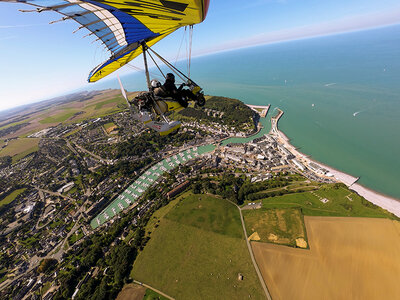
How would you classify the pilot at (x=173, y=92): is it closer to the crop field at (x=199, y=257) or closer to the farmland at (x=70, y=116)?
the crop field at (x=199, y=257)

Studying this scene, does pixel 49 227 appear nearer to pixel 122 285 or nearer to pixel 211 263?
pixel 122 285

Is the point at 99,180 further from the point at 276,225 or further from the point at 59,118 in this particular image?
the point at 59,118

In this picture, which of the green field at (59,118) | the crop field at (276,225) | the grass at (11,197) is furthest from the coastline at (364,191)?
the green field at (59,118)

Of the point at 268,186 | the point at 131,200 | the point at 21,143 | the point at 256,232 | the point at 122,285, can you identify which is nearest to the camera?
the point at 122,285

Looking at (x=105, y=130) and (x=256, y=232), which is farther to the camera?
(x=105, y=130)

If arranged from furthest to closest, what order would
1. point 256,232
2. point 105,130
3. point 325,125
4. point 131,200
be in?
point 105,130
point 325,125
point 131,200
point 256,232

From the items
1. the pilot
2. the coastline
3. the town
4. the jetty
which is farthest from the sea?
the pilot

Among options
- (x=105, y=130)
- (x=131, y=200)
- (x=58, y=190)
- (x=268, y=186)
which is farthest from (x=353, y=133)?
(x=105, y=130)

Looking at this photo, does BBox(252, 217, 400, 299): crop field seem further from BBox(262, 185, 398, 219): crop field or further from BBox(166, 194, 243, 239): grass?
BBox(166, 194, 243, 239): grass

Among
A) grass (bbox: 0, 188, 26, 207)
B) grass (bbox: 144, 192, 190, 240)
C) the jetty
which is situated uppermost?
the jetty
